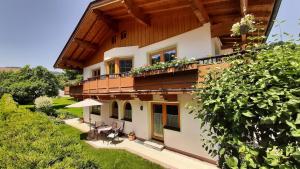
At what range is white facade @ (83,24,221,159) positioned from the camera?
30.1ft

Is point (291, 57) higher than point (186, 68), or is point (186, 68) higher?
point (186, 68)

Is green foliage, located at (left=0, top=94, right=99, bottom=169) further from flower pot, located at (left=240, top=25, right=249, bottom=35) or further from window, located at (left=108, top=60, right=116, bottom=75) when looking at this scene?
window, located at (left=108, top=60, right=116, bottom=75)

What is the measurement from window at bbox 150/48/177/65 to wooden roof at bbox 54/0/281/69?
2223 mm

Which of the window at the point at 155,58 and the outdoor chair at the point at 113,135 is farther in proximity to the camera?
the outdoor chair at the point at 113,135

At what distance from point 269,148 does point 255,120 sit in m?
0.42

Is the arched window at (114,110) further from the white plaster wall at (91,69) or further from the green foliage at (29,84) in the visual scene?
the green foliage at (29,84)

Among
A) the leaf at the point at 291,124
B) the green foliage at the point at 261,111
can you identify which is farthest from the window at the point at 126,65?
the leaf at the point at 291,124

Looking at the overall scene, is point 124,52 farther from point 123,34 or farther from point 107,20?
point 107,20

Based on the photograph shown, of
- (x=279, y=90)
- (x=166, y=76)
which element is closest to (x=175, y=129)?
(x=166, y=76)

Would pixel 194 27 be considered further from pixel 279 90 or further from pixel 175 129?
pixel 279 90

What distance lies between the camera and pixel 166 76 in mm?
8680

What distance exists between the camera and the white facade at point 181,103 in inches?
362

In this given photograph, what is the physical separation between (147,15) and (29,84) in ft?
111

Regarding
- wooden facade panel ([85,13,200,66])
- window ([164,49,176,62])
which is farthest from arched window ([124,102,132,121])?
window ([164,49,176,62])
